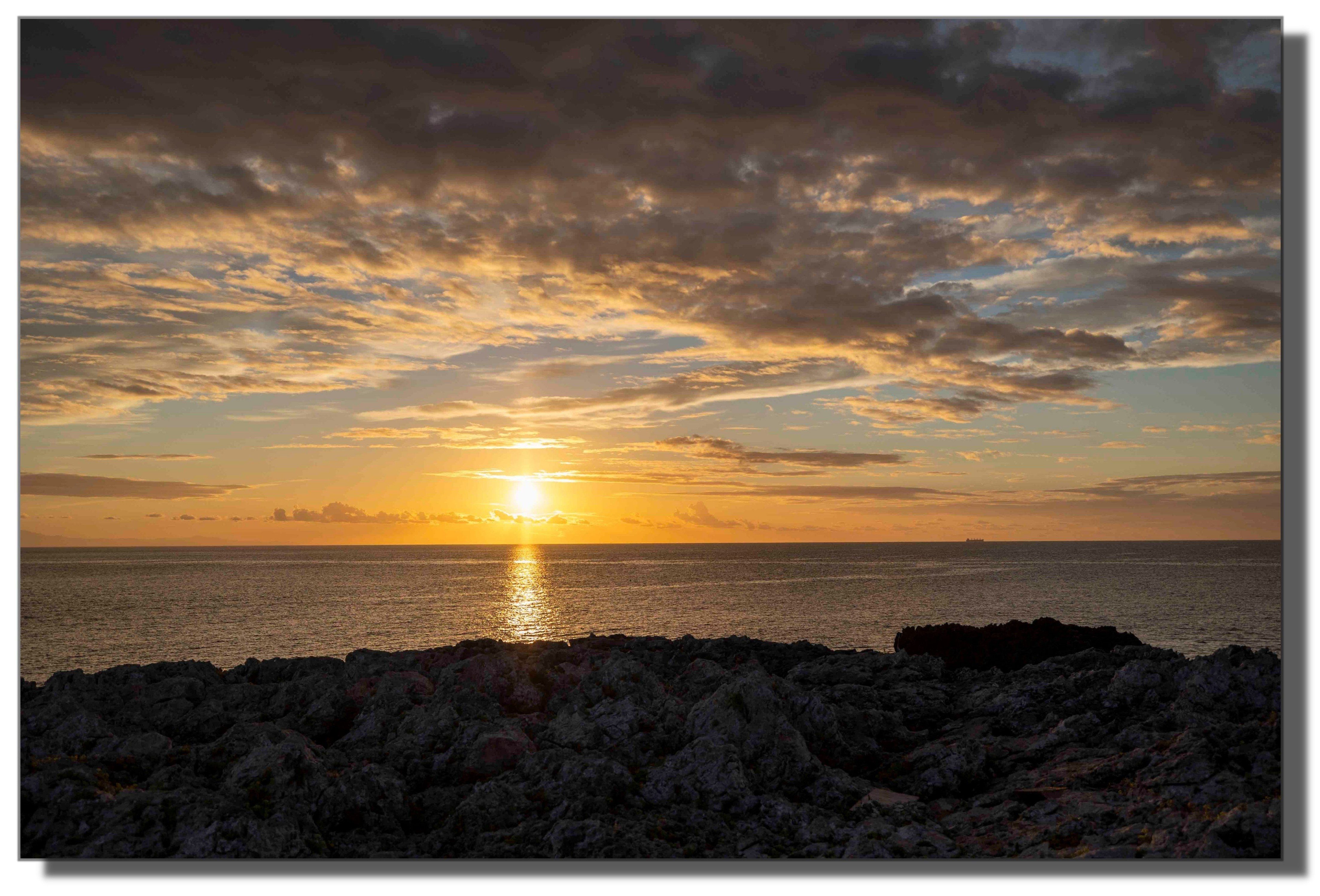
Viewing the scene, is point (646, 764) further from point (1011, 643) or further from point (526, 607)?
point (526, 607)

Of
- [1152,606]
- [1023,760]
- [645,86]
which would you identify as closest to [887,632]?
[1152,606]

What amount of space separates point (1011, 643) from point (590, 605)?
53358mm

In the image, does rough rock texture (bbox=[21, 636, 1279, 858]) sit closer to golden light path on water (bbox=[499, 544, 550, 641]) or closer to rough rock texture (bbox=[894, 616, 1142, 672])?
rough rock texture (bbox=[894, 616, 1142, 672])

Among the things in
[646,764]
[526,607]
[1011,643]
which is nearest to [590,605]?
[526,607]

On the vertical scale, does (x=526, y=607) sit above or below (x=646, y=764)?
below

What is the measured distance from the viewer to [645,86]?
970 centimetres

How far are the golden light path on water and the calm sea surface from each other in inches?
11.5

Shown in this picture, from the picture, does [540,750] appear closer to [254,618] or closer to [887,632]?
[887,632]

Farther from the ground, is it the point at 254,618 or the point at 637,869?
the point at 637,869

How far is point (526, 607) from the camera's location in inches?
2638

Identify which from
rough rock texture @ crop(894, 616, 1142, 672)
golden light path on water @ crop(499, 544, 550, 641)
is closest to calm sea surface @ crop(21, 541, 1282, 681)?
golden light path on water @ crop(499, 544, 550, 641)
